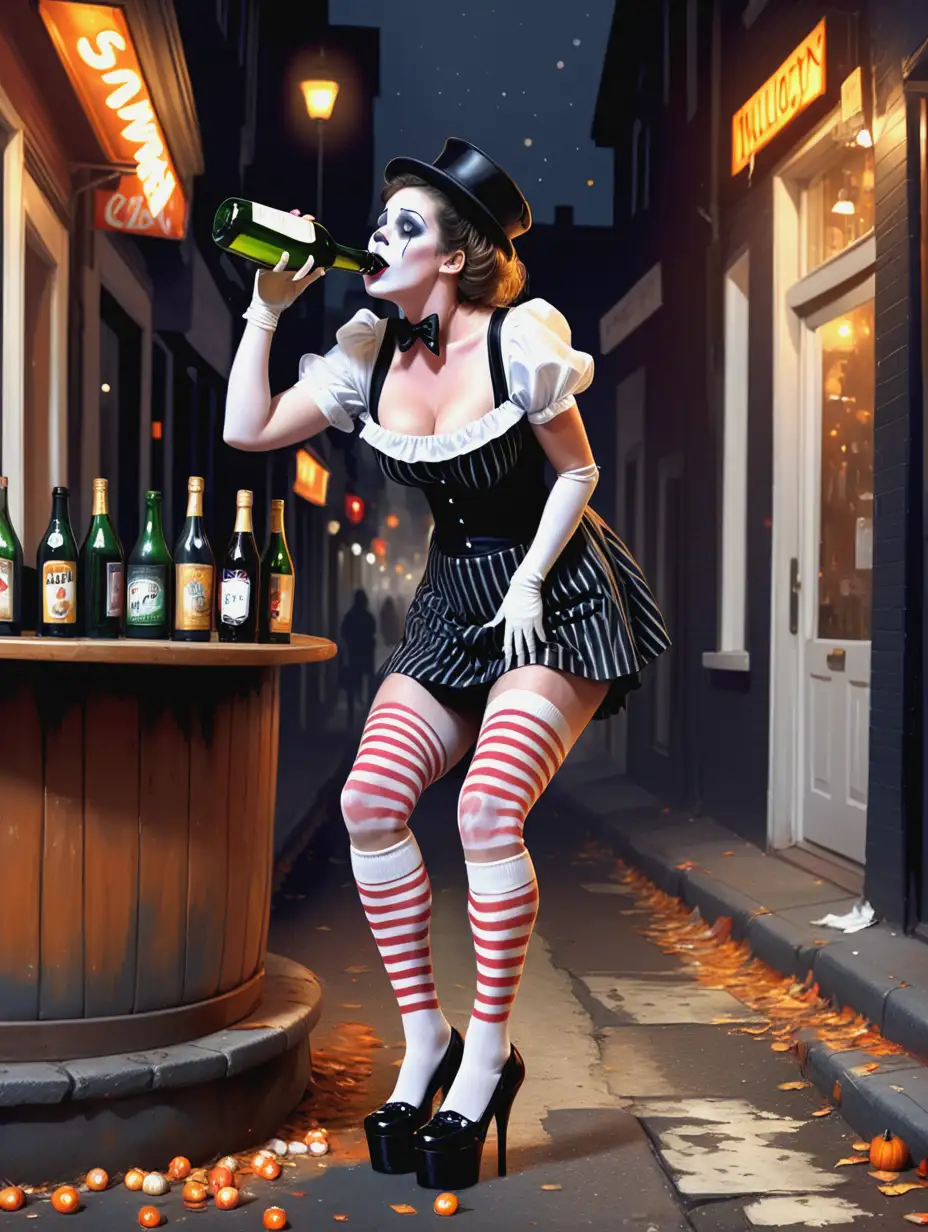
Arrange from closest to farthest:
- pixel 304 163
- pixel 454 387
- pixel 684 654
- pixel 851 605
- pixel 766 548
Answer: pixel 454 387, pixel 851 605, pixel 766 548, pixel 684 654, pixel 304 163

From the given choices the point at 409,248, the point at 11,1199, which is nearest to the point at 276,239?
the point at 409,248

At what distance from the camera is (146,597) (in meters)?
3.23

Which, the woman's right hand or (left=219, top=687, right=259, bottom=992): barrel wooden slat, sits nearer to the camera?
the woman's right hand

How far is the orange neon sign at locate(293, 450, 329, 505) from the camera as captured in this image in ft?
68.4

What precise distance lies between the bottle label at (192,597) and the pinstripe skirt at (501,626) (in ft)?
1.50

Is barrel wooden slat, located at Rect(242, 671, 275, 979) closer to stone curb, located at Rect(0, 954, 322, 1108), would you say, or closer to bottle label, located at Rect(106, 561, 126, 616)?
stone curb, located at Rect(0, 954, 322, 1108)

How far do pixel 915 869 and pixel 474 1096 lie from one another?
8.31ft

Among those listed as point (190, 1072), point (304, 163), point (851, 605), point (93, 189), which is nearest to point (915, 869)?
A: point (851, 605)

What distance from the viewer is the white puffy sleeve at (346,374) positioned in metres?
3.23

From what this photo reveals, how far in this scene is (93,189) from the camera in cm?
846

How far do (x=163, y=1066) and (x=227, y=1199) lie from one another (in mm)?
305

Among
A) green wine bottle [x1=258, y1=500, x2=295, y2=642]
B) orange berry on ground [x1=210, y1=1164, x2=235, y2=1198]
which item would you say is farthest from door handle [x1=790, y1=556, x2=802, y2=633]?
orange berry on ground [x1=210, y1=1164, x2=235, y2=1198]

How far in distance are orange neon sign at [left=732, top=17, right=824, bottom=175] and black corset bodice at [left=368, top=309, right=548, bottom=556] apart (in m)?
4.07

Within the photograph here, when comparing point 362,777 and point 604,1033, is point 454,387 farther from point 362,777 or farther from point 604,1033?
point 604,1033
